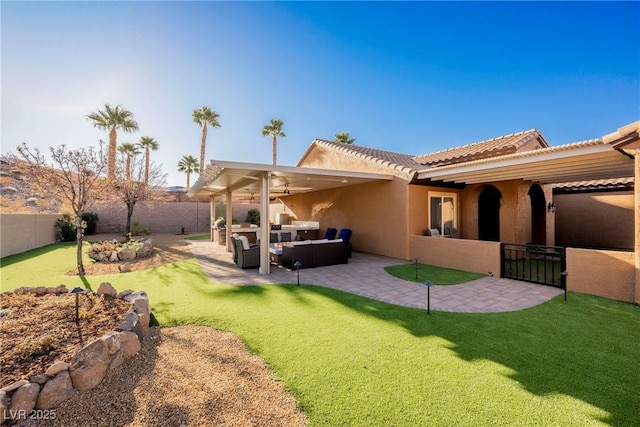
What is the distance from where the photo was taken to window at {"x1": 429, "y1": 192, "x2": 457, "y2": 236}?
40.7ft

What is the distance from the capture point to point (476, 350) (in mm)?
4105

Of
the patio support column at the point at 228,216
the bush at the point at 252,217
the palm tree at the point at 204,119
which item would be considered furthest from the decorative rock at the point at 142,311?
the palm tree at the point at 204,119

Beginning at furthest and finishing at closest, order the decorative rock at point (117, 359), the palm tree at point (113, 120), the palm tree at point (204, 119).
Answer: the palm tree at point (204, 119) → the palm tree at point (113, 120) → the decorative rock at point (117, 359)

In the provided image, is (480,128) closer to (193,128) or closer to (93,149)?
(93,149)

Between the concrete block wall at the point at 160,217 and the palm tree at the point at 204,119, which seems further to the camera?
the palm tree at the point at 204,119

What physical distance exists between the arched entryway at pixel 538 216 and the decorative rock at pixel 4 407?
16.6m

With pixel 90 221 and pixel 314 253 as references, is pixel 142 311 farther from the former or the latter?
pixel 90 221

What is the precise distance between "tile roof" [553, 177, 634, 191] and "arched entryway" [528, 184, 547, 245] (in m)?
2.58

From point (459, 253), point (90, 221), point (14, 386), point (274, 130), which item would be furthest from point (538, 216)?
point (90, 221)

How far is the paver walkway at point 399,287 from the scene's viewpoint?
6.24 meters

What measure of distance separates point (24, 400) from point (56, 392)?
24 cm

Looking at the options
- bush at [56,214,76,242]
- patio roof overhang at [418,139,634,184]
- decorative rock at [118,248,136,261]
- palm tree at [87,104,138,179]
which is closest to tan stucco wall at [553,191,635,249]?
patio roof overhang at [418,139,634,184]

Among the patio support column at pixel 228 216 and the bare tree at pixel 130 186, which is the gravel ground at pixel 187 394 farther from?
the bare tree at pixel 130 186

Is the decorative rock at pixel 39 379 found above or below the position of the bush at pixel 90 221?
below
